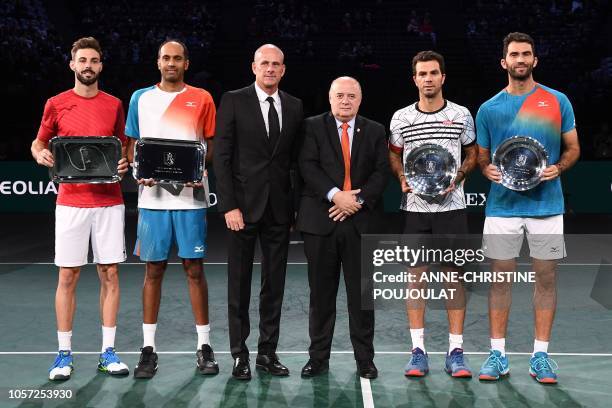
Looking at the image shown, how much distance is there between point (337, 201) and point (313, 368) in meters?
1.07

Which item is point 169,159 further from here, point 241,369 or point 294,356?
Answer: point 294,356

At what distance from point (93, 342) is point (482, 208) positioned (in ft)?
26.2

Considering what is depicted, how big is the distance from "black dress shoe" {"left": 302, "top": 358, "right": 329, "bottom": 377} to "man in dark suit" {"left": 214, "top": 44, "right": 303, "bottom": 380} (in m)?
0.13

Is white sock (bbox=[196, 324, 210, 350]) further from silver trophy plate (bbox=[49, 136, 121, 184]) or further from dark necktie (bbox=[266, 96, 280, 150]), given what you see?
dark necktie (bbox=[266, 96, 280, 150])

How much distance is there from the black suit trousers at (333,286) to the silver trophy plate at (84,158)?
1.28 meters

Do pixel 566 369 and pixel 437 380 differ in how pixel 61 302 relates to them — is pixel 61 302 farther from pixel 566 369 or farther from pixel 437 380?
pixel 566 369

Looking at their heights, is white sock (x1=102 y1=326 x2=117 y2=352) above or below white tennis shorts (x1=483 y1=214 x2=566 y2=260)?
below

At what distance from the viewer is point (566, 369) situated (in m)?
4.95

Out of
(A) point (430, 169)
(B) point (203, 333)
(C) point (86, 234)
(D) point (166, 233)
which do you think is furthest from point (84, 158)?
(A) point (430, 169)

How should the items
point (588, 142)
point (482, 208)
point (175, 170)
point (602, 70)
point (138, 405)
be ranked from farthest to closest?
point (602, 70) < point (588, 142) < point (482, 208) < point (175, 170) < point (138, 405)

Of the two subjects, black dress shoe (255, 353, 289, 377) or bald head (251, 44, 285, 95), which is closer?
bald head (251, 44, 285, 95)

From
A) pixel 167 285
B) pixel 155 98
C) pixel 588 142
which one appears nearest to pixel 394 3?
pixel 588 142

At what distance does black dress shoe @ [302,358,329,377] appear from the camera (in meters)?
4.79

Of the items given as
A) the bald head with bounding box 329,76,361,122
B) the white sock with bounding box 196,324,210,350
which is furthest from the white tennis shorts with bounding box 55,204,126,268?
the bald head with bounding box 329,76,361,122
